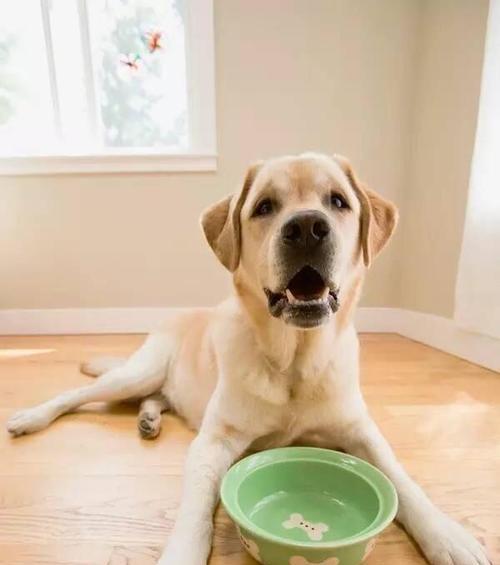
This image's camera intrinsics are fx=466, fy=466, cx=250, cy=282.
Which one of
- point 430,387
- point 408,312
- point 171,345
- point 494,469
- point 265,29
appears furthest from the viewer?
point 408,312

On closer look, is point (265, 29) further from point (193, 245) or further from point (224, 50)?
point (193, 245)

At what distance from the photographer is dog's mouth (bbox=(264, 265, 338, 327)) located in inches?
45.7

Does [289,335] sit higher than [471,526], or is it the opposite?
[289,335]

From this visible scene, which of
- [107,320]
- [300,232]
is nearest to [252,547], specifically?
[300,232]

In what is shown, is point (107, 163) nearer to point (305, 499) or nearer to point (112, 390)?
point (112, 390)

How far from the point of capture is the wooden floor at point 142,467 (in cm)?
112

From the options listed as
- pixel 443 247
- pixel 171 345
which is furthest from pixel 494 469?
pixel 443 247

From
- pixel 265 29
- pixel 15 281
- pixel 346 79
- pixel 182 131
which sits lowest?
pixel 15 281

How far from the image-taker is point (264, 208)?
1291 millimetres

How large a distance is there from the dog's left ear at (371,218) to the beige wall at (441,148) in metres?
1.42

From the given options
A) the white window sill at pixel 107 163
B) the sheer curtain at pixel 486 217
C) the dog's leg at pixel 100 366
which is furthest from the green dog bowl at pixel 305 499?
the white window sill at pixel 107 163

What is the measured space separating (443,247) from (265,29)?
1634mm

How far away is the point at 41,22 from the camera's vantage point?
9.26 feet

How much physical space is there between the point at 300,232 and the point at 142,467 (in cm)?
91
